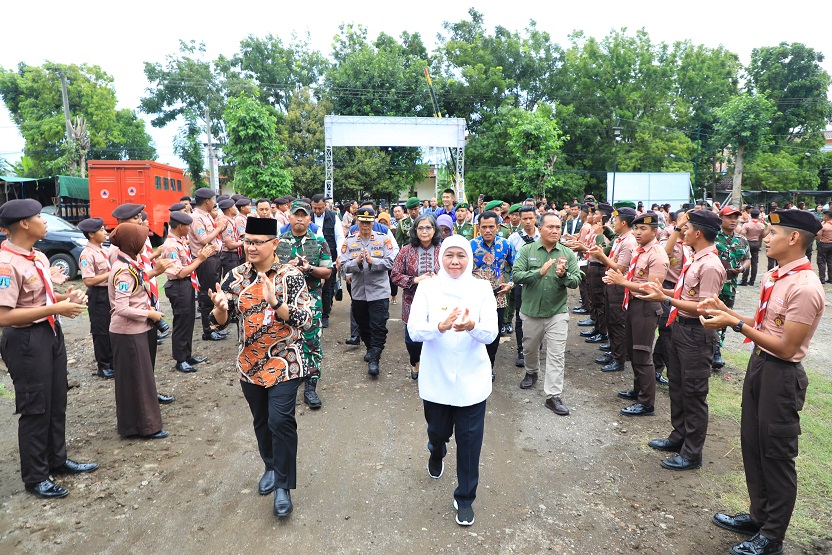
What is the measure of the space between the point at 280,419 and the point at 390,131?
1895 centimetres

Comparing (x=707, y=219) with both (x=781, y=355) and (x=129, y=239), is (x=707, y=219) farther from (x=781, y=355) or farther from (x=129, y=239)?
(x=129, y=239)

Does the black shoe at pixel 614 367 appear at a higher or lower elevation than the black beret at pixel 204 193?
lower

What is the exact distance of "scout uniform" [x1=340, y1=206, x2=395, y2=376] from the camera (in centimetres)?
682

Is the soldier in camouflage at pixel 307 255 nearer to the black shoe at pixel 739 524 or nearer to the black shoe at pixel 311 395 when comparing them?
the black shoe at pixel 311 395

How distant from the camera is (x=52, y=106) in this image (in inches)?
1567

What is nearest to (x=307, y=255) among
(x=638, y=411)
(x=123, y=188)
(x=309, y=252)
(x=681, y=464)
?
(x=309, y=252)

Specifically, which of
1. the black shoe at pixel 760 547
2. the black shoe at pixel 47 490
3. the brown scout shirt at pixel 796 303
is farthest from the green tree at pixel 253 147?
the black shoe at pixel 760 547

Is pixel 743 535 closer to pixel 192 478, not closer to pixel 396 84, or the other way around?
pixel 192 478

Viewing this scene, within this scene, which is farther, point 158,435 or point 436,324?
point 158,435

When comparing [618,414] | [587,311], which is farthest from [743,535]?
[587,311]

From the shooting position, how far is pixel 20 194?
856 inches

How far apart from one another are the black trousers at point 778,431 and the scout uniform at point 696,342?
0.98 m

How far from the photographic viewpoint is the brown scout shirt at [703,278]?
14.3 ft

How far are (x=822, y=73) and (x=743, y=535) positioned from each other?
152ft
